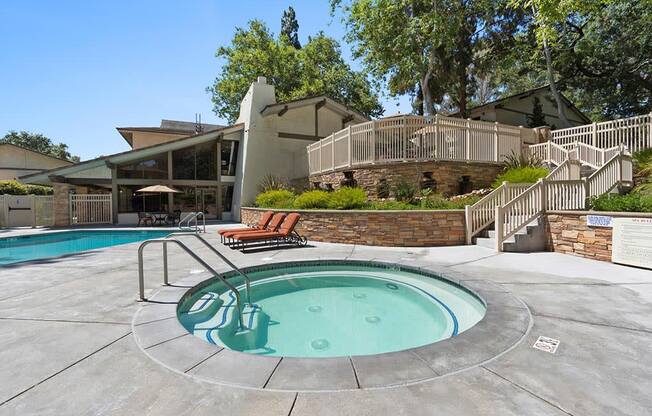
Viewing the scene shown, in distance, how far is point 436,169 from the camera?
38.5 ft

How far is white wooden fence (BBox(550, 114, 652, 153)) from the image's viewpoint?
1130 centimetres

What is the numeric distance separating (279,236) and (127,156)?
1310 centimetres

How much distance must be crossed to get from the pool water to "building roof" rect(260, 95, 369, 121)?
13.4 metres

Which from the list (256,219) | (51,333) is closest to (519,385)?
(51,333)

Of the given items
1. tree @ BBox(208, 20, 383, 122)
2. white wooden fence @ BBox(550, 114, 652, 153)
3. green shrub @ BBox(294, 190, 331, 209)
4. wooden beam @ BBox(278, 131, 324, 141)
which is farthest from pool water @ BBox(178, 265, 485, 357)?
tree @ BBox(208, 20, 383, 122)

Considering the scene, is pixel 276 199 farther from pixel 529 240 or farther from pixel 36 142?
pixel 36 142

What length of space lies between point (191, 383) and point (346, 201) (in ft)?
28.1

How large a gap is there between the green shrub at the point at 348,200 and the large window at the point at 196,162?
A: 38.8ft

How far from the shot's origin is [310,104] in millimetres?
18984

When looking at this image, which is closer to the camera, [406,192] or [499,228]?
[499,228]

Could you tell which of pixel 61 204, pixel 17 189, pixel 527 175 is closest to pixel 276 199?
pixel 527 175

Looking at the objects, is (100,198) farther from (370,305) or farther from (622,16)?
(622,16)

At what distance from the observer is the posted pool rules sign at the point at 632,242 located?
5.86m

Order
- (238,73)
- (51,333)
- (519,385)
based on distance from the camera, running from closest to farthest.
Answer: (519,385), (51,333), (238,73)
